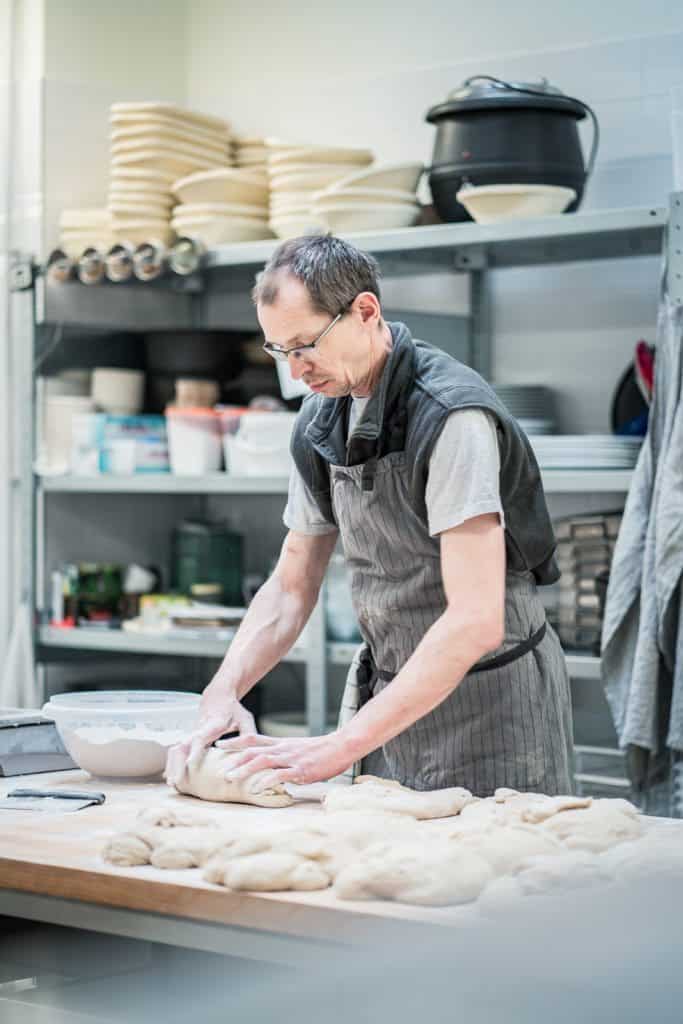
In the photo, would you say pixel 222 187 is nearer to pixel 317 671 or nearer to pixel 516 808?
pixel 317 671

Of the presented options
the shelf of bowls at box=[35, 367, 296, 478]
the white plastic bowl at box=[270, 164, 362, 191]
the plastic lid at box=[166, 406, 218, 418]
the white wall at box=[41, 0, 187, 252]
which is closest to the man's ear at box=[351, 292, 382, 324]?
the shelf of bowls at box=[35, 367, 296, 478]

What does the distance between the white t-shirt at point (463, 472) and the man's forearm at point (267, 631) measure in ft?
1.30

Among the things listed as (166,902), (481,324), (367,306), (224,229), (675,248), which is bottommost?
(166,902)

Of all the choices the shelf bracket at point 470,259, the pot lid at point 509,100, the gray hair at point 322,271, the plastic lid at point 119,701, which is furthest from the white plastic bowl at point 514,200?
the plastic lid at point 119,701

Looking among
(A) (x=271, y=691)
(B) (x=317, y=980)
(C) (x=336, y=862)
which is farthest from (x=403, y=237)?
(B) (x=317, y=980)

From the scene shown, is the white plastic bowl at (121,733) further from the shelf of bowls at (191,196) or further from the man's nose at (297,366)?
the shelf of bowls at (191,196)

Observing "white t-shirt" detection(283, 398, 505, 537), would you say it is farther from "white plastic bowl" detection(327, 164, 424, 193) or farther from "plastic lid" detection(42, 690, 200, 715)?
"white plastic bowl" detection(327, 164, 424, 193)

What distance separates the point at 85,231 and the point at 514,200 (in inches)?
58.2

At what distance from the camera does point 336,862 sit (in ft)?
5.05

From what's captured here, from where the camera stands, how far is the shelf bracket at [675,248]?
3340 mm

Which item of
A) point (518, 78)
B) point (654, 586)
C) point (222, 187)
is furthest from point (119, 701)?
point (518, 78)

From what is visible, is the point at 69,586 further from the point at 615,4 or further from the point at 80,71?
the point at 615,4

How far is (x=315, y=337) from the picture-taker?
205 cm

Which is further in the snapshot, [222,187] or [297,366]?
[222,187]
